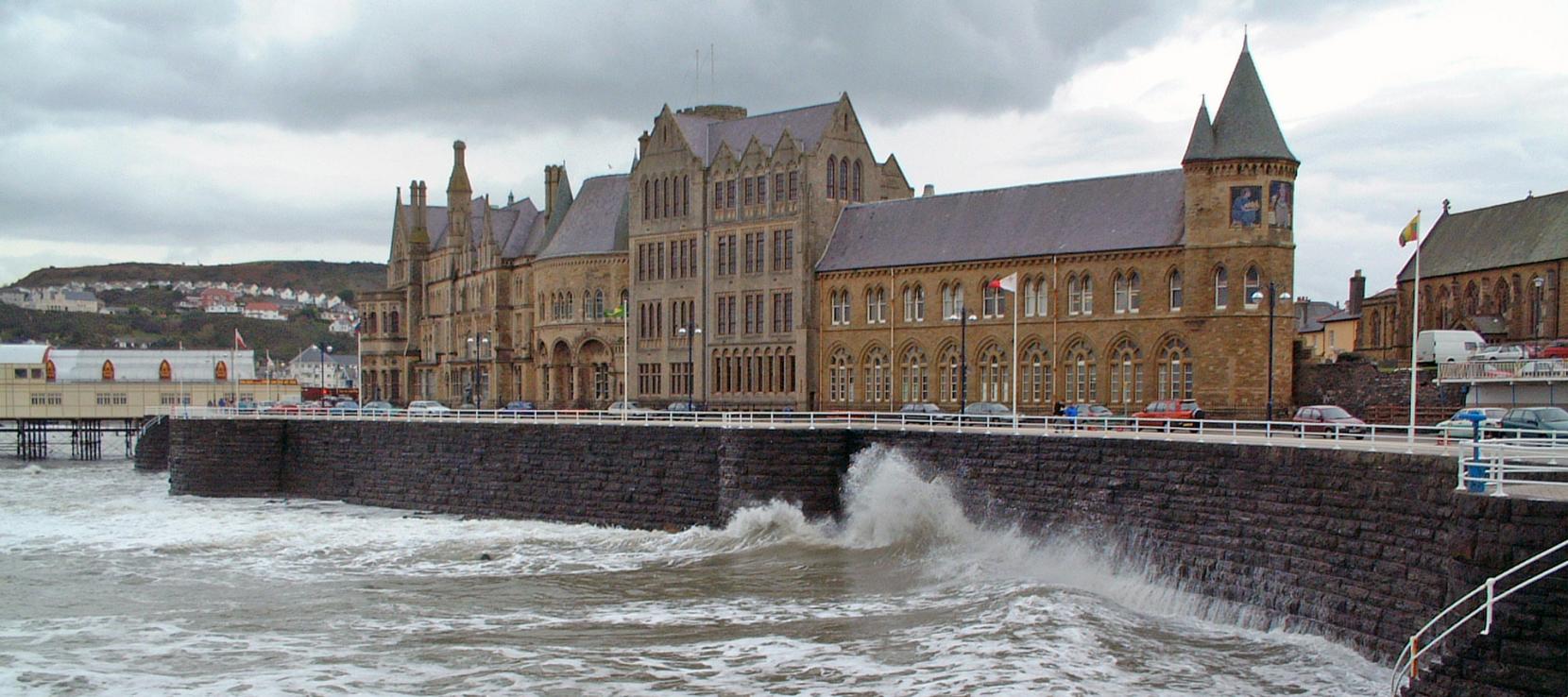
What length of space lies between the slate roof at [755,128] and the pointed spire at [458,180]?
2635 cm

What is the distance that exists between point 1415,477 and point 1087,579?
31.9 feet

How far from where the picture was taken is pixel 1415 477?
2272cm

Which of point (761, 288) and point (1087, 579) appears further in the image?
point (761, 288)

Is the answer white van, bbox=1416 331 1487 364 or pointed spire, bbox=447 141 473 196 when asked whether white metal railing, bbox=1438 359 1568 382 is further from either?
pointed spire, bbox=447 141 473 196

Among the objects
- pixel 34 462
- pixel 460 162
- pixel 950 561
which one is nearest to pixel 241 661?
pixel 950 561

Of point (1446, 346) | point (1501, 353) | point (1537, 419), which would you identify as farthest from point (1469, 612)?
point (1446, 346)

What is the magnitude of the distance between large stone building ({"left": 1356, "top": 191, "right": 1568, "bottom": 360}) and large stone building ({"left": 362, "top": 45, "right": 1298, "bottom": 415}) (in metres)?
25.7

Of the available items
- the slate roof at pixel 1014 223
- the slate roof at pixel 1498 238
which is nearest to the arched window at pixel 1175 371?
the slate roof at pixel 1014 223

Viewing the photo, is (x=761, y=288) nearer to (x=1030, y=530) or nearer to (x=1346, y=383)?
(x=1346, y=383)

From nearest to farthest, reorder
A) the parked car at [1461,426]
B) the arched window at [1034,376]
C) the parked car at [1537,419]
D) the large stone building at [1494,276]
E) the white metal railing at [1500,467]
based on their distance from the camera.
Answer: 1. the white metal railing at [1500,467]
2. the parked car at [1461,426]
3. the parked car at [1537,419]
4. the arched window at [1034,376]
5. the large stone building at [1494,276]

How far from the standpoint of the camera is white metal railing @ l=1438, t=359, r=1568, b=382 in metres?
50.8

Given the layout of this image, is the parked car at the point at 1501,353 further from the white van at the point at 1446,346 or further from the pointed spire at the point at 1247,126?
the pointed spire at the point at 1247,126

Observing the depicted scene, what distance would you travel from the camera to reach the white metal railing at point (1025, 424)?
2695 cm

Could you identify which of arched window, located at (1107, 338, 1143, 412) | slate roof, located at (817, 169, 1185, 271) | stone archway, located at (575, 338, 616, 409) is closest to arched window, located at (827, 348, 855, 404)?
slate roof, located at (817, 169, 1185, 271)
